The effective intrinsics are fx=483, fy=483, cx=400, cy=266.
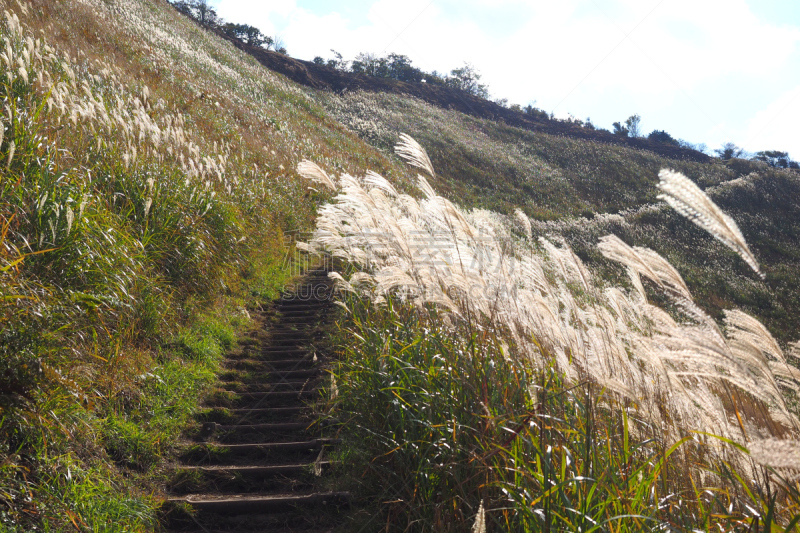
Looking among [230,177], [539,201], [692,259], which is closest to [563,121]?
[539,201]

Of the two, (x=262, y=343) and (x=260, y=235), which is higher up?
(x=260, y=235)

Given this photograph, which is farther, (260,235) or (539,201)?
(539,201)

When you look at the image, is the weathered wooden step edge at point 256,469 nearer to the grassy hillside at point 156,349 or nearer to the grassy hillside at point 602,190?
the grassy hillside at point 156,349

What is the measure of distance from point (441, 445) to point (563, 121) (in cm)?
6142

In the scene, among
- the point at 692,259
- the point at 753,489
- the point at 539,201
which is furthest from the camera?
the point at 539,201

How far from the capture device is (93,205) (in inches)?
164

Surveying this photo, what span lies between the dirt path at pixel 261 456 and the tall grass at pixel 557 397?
50 cm

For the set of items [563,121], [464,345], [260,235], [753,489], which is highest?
[563,121]

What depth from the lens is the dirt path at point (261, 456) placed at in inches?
120

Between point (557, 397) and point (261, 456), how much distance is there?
2.35 m

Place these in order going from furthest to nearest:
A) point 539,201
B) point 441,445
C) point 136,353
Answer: point 539,201 → point 136,353 → point 441,445

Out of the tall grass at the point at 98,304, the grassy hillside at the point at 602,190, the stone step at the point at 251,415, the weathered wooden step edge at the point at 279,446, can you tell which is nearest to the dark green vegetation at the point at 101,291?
the tall grass at the point at 98,304

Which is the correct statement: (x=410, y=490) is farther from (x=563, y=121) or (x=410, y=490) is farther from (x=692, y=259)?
(x=563, y=121)

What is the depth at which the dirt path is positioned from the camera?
3061mm
